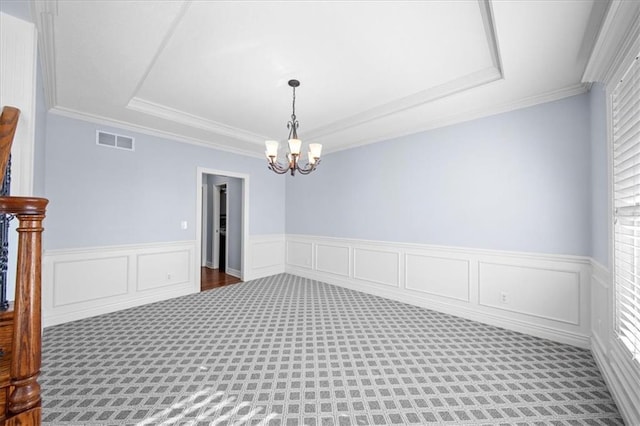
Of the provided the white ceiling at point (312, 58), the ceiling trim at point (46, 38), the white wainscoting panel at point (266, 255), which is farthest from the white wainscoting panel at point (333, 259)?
the ceiling trim at point (46, 38)

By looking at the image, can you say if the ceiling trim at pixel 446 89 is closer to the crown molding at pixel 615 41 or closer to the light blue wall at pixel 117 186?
the crown molding at pixel 615 41

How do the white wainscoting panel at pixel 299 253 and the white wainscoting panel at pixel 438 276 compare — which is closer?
the white wainscoting panel at pixel 438 276

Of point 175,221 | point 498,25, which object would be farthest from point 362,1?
point 175,221

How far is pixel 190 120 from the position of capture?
400 cm

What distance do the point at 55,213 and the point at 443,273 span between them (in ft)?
16.4

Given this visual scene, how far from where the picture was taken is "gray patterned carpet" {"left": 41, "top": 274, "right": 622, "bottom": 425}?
187 cm

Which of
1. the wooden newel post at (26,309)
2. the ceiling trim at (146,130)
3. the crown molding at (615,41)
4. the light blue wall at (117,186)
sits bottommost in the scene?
the wooden newel post at (26,309)

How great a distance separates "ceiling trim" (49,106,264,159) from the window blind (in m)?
4.84

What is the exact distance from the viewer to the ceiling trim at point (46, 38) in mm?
1801

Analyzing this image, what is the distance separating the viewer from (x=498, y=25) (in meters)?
1.95

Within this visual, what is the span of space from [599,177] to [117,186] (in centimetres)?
551

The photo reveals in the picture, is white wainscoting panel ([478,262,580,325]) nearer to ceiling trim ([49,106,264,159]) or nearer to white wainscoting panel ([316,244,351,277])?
white wainscoting panel ([316,244,351,277])

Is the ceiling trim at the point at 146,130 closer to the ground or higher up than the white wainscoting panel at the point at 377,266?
higher up

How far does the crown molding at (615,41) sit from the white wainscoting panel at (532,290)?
6.21ft
